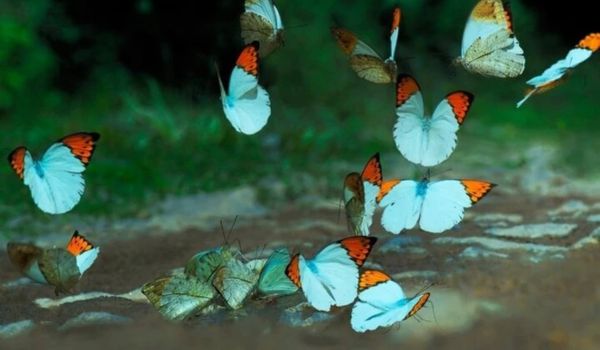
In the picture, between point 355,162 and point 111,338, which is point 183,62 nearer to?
point 355,162

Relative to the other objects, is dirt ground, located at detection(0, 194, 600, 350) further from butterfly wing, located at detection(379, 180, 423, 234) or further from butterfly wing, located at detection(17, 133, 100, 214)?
butterfly wing, located at detection(17, 133, 100, 214)

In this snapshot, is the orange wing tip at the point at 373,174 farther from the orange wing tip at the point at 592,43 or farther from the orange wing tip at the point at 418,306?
the orange wing tip at the point at 592,43

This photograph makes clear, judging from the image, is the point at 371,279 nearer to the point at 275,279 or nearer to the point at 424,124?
the point at 275,279

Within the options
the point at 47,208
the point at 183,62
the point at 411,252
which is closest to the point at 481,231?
the point at 411,252

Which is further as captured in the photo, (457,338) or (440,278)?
(440,278)

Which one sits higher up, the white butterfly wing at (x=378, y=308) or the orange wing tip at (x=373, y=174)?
the orange wing tip at (x=373, y=174)

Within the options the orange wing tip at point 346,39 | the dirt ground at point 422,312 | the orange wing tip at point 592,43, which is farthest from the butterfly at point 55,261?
the orange wing tip at point 592,43
